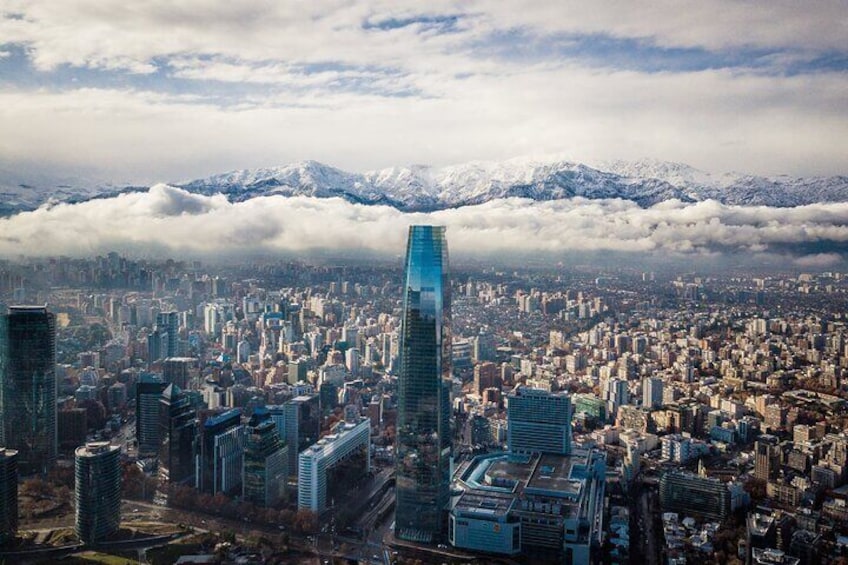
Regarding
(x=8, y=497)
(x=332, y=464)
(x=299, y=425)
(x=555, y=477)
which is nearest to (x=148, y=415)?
(x=299, y=425)

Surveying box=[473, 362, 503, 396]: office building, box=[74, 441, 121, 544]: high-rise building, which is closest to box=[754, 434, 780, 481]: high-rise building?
box=[473, 362, 503, 396]: office building

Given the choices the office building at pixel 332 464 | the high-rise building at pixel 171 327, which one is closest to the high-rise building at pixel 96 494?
the office building at pixel 332 464

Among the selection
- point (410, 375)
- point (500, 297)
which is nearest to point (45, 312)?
Result: point (410, 375)

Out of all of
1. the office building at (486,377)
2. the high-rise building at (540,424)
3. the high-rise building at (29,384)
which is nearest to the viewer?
the high-rise building at (29,384)

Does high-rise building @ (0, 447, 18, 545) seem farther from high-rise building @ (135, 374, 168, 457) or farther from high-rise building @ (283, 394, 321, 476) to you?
high-rise building @ (283, 394, 321, 476)

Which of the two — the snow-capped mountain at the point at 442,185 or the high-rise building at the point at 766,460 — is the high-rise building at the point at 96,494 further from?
the high-rise building at the point at 766,460
